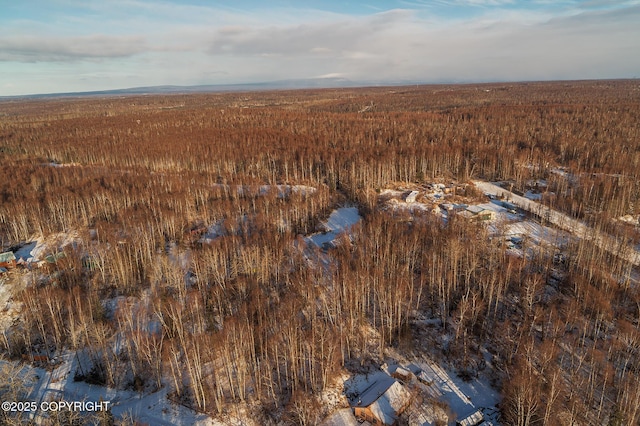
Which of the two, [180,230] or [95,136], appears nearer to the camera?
[180,230]

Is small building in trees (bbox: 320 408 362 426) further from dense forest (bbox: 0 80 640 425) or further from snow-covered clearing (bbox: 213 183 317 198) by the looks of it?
snow-covered clearing (bbox: 213 183 317 198)

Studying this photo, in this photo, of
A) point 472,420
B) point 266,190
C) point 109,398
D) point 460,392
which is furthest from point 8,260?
point 472,420

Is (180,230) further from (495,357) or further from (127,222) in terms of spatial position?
(495,357)

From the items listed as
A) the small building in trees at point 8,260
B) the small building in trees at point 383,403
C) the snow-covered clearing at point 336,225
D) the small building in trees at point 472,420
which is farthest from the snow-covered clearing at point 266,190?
the small building in trees at point 472,420

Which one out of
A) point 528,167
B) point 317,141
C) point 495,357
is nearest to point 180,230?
point 495,357

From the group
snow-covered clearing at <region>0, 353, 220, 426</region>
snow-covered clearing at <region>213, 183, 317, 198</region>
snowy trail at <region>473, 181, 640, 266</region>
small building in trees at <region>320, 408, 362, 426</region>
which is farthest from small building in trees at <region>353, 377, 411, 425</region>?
snow-covered clearing at <region>213, 183, 317, 198</region>

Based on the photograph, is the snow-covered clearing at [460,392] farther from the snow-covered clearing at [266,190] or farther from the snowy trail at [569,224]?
the snow-covered clearing at [266,190]

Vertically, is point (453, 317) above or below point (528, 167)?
below
